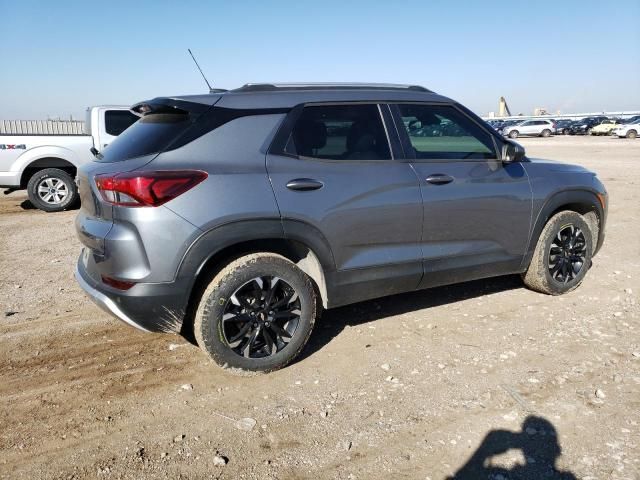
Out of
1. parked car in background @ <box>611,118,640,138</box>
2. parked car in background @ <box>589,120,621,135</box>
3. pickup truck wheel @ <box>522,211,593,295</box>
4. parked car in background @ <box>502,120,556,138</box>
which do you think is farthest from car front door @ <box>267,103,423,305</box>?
parked car in background @ <box>502,120,556,138</box>

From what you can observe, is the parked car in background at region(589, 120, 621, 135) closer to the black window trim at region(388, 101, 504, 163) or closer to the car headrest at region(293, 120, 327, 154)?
the black window trim at region(388, 101, 504, 163)

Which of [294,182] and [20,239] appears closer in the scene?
[294,182]

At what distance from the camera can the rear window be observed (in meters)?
3.19

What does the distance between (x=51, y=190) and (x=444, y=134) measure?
7835 millimetres

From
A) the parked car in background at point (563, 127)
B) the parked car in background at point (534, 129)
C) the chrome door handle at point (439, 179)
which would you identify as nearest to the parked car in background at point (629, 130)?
the parked car in background at point (534, 129)

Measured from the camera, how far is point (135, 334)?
4.09 m

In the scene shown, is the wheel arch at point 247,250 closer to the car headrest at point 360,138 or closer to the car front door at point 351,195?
the car front door at point 351,195

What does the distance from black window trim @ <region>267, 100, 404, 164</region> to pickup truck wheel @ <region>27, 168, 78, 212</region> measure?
716 centimetres

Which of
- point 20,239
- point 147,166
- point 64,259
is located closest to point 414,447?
point 147,166

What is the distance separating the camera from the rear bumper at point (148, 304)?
3.05 metres

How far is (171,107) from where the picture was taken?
3293 millimetres

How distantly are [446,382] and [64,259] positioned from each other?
4837 mm

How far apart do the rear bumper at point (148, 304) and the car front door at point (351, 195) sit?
2.63 feet

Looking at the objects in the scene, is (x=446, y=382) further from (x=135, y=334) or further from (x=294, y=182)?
(x=135, y=334)
